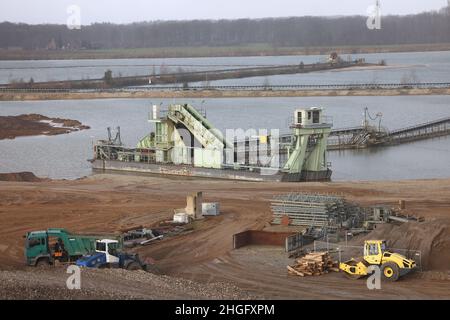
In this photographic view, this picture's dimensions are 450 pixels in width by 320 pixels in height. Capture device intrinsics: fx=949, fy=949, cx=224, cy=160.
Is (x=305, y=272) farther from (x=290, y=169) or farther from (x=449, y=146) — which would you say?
(x=449, y=146)

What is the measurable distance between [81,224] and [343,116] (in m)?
42.7

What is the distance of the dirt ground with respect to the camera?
16.8m

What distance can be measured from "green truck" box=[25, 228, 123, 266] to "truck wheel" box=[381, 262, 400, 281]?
5351mm

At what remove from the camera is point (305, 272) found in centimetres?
1817

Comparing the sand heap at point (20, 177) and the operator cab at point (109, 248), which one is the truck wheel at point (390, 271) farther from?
the sand heap at point (20, 177)

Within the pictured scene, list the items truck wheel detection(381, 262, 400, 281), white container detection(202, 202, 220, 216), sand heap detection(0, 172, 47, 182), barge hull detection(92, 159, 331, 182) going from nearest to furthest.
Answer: truck wheel detection(381, 262, 400, 281)
white container detection(202, 202, 220, 216)
barge hull detection(92, 159, 331, 182)
sand heap detection(0, 172, 47, 182)

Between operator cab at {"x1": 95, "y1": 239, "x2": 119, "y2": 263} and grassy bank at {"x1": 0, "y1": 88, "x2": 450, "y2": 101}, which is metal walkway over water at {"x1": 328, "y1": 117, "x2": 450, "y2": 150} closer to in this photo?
operator cab at {"x1": 95, "y1": 239, "x2": 119, "y2": 263}

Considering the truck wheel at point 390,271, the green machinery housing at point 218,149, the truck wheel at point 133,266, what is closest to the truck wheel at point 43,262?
the truck wheel at point 133,266

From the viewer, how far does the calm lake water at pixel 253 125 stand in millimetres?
39656

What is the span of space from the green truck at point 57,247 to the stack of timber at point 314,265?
3.66 m

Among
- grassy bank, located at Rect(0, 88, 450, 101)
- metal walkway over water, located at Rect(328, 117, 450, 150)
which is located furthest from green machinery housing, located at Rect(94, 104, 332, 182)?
grassy bank, located at Rect(0, 88, 450, 101)

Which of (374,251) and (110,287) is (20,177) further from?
(110,287)
